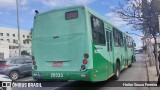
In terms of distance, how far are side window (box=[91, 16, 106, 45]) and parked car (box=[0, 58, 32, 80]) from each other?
8.02m

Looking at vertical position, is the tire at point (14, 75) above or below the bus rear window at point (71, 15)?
below

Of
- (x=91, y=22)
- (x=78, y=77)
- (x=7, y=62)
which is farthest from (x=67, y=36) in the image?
(x=7, y=62)

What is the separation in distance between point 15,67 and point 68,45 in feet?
27.4

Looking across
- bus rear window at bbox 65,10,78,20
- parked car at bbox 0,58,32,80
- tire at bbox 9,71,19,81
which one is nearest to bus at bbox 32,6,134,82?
bus rear window at bbox 65,10,78,20

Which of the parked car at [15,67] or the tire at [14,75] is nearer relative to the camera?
the parked car at [15,67]

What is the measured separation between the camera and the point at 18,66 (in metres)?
16.2

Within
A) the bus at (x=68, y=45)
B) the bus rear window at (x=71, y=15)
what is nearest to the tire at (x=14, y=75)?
the bus at (x=68, y=45)

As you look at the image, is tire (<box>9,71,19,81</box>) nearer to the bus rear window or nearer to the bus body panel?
the bus body panel

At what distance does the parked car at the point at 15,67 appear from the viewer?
15273mm

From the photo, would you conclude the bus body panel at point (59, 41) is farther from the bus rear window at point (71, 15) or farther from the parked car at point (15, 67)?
the parked car at point (15, 67)

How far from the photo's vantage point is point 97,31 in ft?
30.6

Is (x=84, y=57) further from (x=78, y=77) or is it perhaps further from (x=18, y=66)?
(x=18, y=66)

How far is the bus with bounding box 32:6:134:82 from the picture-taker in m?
8.46

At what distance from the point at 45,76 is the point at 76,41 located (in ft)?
5.97
